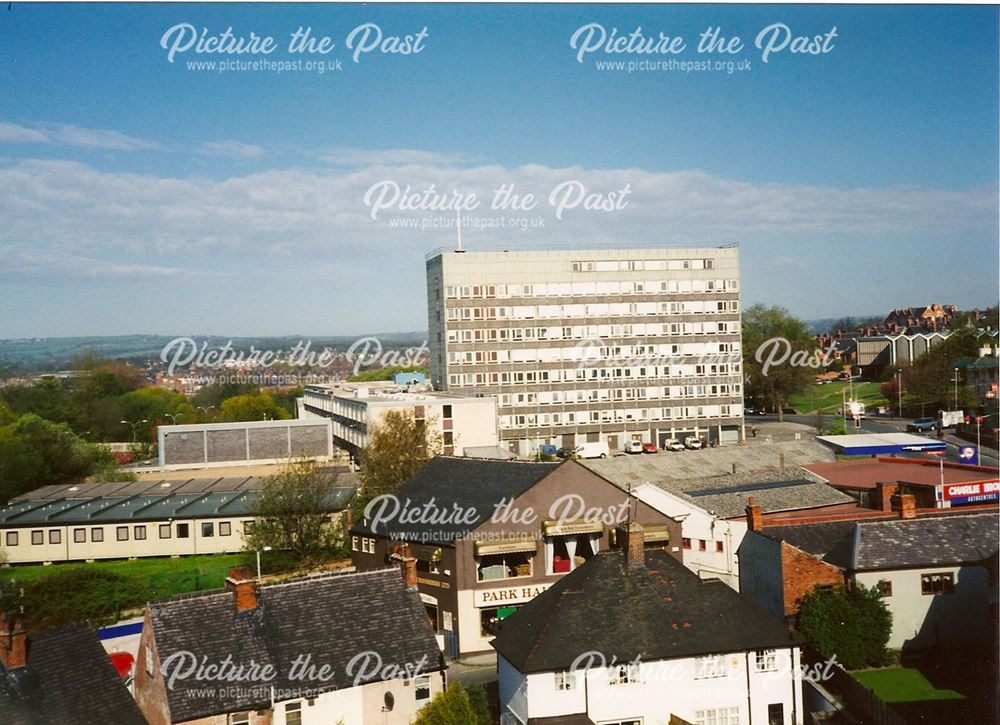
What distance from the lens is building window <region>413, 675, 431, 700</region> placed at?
14.5 meters

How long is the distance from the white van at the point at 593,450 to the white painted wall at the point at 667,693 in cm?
2896

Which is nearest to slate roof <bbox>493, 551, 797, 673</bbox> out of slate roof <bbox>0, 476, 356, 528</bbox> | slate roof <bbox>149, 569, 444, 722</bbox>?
slate roof <bbox>149, 569, 444, 722</bbox>

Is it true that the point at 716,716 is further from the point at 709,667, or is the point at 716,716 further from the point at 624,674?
the point at 624,674

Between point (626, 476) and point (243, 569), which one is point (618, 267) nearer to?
point (626, 476)

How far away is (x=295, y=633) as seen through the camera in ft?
47.1

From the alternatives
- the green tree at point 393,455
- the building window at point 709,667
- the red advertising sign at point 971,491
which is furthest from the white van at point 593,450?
the building window at point 709,667

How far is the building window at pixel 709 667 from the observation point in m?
14.2

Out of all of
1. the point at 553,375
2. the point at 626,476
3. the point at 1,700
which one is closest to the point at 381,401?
the point at 553,375

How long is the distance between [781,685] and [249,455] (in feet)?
112

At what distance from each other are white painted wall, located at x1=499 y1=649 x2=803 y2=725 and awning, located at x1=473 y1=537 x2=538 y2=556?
510 cm

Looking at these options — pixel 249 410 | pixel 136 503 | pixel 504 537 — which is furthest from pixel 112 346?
pixel 504 537

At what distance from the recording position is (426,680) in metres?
14.6

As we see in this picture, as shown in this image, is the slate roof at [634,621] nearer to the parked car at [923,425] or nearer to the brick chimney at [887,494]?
the brick chimney at [887,494]

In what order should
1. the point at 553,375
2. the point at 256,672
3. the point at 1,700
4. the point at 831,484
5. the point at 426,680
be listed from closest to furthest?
the point at 1,700
the point at 256,672
the point at 426,680
the point at 831,484
the point at 553,375
